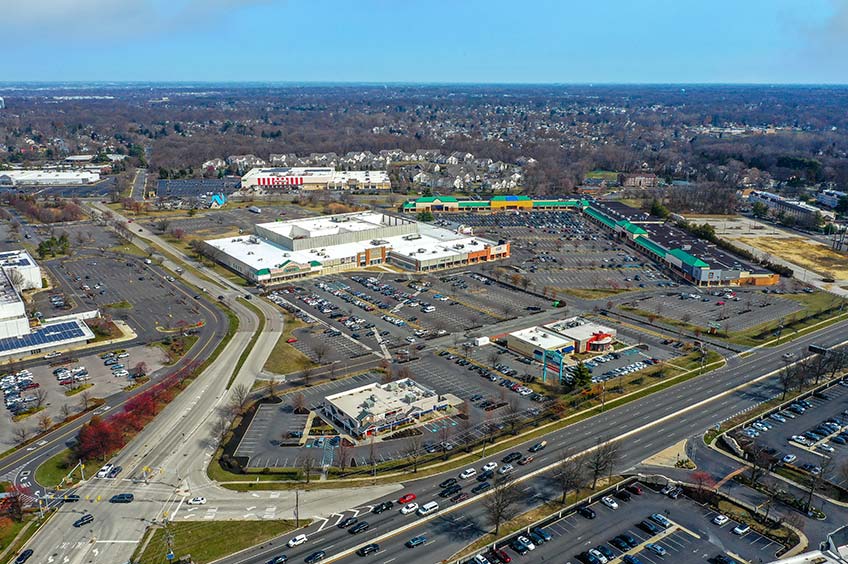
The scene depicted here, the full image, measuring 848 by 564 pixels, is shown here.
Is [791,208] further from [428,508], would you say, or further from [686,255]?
[428,508]

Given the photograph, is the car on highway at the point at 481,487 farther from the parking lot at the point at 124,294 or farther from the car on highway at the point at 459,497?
the parking lot at the point at 124,294

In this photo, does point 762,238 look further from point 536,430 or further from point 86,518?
point 86,518

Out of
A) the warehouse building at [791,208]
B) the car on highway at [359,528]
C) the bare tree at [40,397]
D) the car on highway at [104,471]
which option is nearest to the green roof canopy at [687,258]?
the warehouse building at [791,208]

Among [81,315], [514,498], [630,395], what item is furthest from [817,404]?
[81,315]

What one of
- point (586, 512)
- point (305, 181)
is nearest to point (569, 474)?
point (586, 512)

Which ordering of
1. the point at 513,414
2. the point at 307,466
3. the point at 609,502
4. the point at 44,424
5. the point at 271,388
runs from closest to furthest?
the point at 609,502 < the point at 307,466 < the point at 44,424 < the point at 513,414 < the point at 271,388

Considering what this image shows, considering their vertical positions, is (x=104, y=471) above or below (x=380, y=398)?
below

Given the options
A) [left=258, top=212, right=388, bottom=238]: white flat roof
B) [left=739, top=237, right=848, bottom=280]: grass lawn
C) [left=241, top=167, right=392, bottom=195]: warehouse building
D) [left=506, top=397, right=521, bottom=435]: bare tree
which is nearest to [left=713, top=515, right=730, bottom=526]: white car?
[left=506, top=397, right=521, bottom=435]: bare tree
